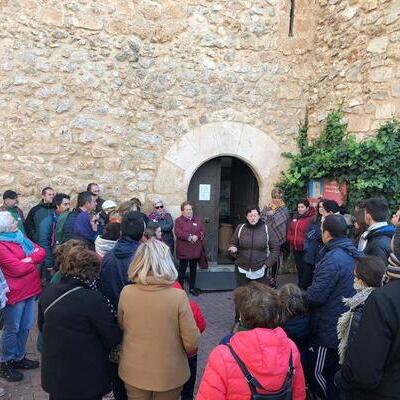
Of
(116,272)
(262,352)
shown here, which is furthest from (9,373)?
(262,352)

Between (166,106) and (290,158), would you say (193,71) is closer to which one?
(166,106)

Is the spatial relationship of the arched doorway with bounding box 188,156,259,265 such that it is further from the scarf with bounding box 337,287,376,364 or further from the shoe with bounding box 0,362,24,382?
the scarf with bounding box 337,287,376,364

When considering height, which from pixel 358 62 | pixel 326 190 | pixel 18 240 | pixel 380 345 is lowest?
pixel 380 345

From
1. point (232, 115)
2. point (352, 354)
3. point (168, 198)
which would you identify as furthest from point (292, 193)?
point (352, 354)

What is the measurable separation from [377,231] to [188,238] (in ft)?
10.8

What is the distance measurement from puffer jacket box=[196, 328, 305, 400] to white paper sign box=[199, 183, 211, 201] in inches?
232

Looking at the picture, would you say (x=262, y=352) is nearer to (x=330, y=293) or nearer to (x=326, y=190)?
(x=330, y=293)

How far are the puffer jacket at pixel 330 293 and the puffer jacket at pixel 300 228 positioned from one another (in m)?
3.17

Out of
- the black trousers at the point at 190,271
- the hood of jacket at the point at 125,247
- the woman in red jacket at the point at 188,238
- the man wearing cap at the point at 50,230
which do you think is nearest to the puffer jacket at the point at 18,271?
the hood of jacket at the point at 125,247

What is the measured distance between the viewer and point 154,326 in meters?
2.59

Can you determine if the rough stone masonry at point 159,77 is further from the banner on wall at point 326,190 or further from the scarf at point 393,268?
the scarf at point 393,268

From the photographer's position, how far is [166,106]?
7.15m

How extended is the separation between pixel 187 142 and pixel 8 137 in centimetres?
277

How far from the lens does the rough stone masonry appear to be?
6.40 m
